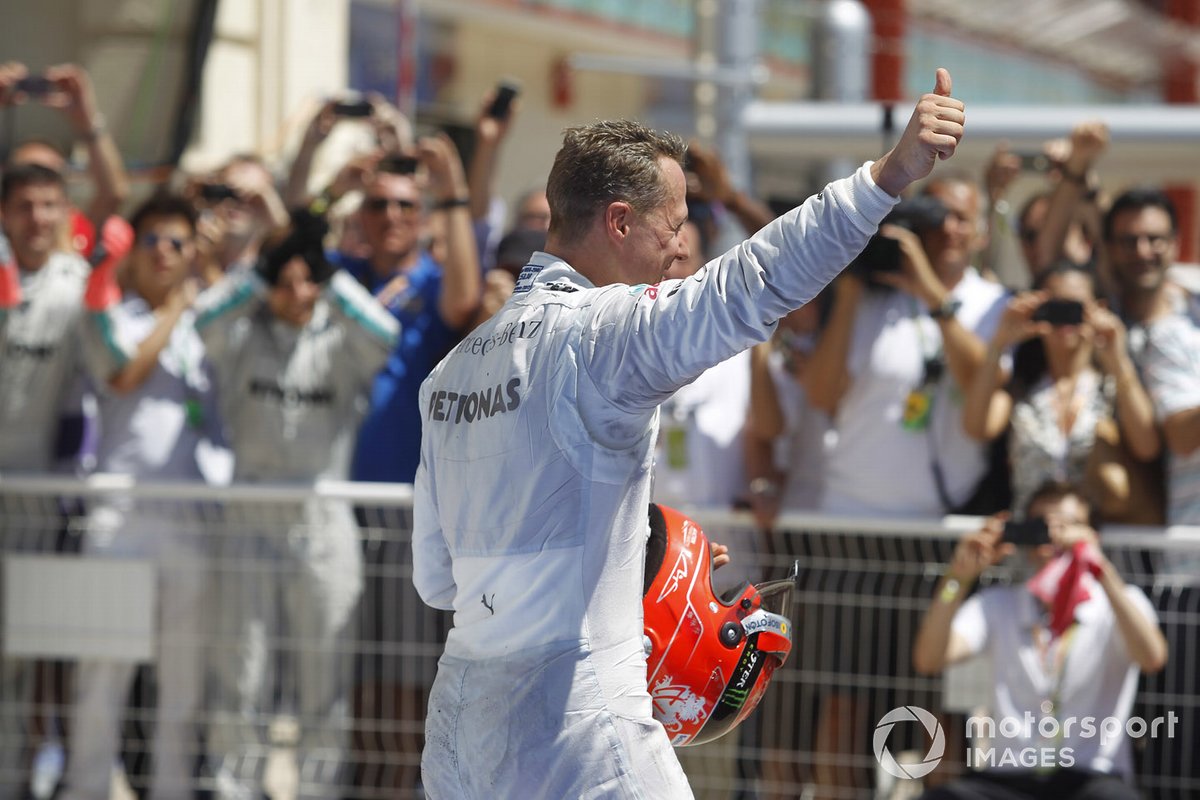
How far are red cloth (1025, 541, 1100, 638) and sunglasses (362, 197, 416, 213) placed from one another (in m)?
2.45

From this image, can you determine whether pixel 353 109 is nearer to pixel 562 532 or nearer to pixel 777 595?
pixel 777 595

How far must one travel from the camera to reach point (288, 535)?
5191mm

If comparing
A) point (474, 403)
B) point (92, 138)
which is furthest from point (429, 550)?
point (92, 138)

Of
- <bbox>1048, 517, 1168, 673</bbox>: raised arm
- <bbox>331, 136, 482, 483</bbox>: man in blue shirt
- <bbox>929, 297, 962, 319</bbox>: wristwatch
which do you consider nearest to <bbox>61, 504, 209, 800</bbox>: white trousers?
<bbox>331, 136, 482, 483</bbox>: man in blue shirt

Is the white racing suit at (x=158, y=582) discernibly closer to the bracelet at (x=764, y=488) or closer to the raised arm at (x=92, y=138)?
the raised arm at (x=92, y=138)

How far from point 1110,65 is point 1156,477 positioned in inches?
611

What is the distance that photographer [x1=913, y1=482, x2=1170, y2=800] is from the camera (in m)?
4.50

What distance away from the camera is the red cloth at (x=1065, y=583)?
4547 mm

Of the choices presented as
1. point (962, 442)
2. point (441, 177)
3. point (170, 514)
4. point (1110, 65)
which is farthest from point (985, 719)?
point (1110, 65)

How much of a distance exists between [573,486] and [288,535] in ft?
8.73

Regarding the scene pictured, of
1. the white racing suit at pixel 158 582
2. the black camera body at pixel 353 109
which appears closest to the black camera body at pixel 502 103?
the black camera body at pixel 353 109

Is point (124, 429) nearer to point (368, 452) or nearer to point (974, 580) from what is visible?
point (368, 452)

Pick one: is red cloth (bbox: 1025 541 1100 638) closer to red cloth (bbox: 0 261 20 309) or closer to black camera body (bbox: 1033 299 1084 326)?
black camera body (bbox: 1033 299 1084 326)

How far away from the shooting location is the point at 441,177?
516 cm
